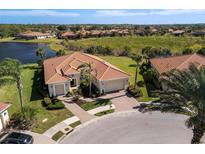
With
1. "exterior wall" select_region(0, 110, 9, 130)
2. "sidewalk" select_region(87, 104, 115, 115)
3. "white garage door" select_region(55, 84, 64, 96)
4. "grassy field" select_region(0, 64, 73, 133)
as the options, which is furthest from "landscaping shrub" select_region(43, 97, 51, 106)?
"exterior wall" select_region(0, 110, 9, 130)

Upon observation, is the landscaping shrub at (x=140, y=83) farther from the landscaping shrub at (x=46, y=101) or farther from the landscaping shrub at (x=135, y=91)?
the landscaping shrub at (x=46, y=101)

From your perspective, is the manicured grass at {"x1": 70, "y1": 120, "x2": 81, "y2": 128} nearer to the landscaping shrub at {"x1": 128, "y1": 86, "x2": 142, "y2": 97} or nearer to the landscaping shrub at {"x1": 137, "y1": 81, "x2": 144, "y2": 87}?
the landscaping shrub at {"x1": 128, "y1": 86, "x2": 142, "y2": 97}

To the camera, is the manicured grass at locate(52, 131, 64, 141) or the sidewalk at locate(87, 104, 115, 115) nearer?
the manicured grass at locate(52, 131, 64, 141)

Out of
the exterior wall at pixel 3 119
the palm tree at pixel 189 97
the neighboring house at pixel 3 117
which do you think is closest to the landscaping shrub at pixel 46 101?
the exterior wall at pixel 3 119

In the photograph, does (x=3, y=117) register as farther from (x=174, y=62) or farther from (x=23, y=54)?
(x=23, y=54)

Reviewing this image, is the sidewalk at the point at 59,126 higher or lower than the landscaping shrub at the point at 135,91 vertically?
lower
